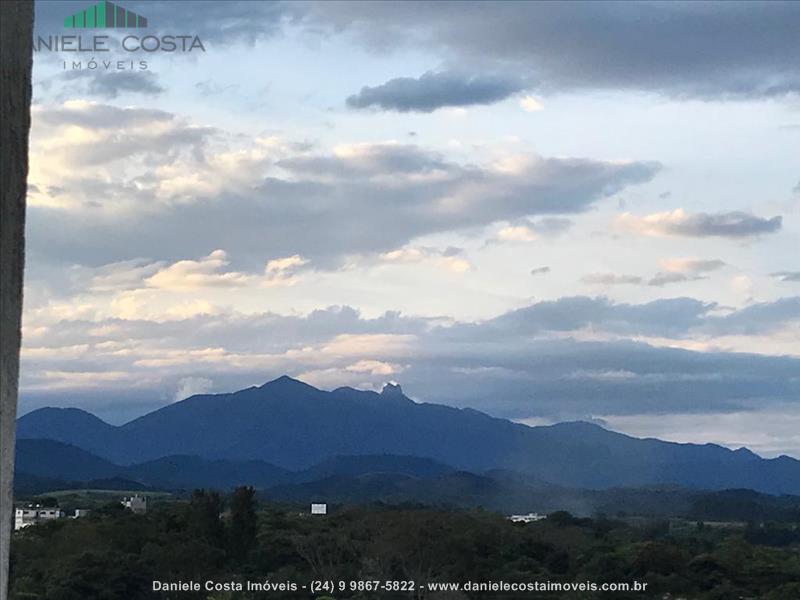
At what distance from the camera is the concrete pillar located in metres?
1.18

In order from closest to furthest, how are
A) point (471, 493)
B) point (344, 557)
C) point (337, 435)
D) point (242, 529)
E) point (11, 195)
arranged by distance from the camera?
1. point (11, 195)
2. point (344, 557)
3. point (242, 529)
4. point (471, 493)
5. point (337, 435)

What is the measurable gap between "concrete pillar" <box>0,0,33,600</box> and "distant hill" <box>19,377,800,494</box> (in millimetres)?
117403

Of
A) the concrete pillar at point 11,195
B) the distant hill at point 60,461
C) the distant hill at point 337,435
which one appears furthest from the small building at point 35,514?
the distant hill at point 337,435

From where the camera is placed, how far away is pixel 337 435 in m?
148

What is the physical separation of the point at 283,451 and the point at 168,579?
120650 millimetres

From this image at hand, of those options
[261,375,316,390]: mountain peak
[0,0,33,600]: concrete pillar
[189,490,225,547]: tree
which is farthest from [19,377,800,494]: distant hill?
[0,0,33,600]: concrete pillar

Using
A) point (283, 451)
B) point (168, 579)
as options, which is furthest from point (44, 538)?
point (283, 451)

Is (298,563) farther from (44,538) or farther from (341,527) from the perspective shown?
(44,538)

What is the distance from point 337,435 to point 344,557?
406ft

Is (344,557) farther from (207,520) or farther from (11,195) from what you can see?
(11,195)

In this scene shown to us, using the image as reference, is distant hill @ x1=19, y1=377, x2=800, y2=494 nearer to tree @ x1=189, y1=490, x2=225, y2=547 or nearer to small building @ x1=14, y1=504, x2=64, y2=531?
Result: small building @ x1=14, y1=504, x2=64, y2=531

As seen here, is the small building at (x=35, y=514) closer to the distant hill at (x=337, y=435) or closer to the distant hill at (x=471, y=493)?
the distant hill at (x=471, y=493)

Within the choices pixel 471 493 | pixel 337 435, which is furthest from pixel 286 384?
pixel 471 493

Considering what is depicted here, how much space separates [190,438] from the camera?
486ft
